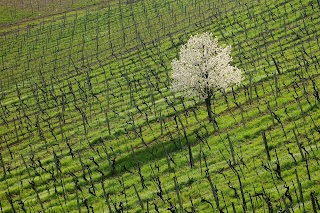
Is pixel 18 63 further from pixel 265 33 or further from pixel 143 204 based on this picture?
pixel 143 204

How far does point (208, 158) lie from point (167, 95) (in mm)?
21910

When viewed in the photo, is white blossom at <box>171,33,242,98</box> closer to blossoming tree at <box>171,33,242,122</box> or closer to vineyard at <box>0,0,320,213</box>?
blossoming tree at <box>171,33,242,122</box>

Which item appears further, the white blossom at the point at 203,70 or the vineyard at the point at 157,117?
the white blossom at the point at 203,70

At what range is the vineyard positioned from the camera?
36.8m

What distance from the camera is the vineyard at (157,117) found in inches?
1449

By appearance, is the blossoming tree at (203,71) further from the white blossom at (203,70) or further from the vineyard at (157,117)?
the vineyard at (157,117)

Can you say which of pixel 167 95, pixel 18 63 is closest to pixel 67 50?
pixel 18 63

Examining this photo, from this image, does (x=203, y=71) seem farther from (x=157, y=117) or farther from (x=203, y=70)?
(x=157, y=117)

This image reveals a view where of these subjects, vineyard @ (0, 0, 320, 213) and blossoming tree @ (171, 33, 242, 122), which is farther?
blossoming tree @ (171, 33, 242, 122)

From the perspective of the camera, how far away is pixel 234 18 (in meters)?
86.4

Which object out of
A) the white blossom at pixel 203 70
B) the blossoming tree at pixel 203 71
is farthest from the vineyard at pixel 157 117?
the white blossom at pixel 203 70

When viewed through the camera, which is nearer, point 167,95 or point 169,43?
point 167,95

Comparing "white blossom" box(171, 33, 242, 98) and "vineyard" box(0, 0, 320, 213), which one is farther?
"white blossom" box(171, 33, 242, 98)

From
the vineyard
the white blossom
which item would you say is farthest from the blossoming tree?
the vineyard
